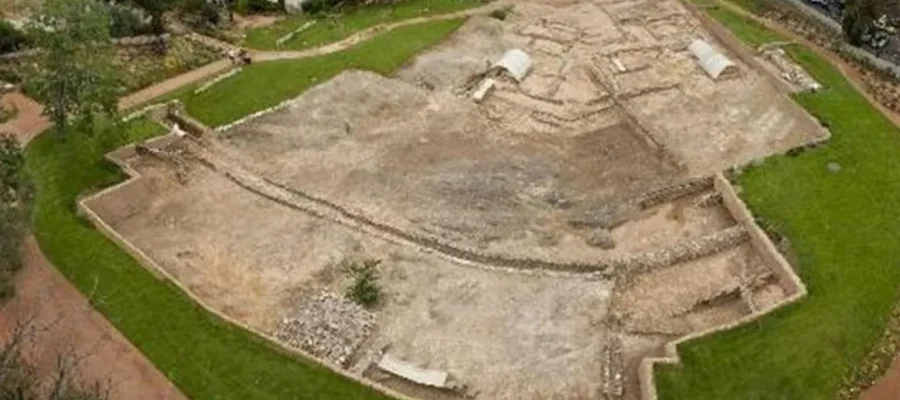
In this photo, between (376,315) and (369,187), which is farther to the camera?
(369,187)

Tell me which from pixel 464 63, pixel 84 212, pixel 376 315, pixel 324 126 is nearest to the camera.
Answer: pixel 376 315

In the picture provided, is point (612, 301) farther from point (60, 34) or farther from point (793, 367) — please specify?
point (60, 34)

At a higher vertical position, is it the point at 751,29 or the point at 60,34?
the point at 60,34

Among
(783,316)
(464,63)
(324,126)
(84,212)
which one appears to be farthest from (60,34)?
(783,316)

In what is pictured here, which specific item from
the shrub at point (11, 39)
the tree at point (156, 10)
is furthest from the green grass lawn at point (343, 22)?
the shrub at point (11, 39)

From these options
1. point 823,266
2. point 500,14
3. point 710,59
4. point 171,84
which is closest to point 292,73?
point 171,84

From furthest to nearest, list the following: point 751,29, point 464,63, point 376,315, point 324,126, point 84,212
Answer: point 751,29, point 464,63, point 324,126, point 84,212, point 376,315

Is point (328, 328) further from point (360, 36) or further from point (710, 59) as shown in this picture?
point (710, 59)
